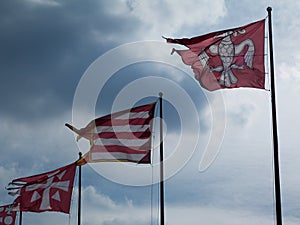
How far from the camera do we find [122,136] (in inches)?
1075

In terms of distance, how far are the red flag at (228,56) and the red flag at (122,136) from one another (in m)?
4.47

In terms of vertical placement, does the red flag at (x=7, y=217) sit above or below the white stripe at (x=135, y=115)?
below

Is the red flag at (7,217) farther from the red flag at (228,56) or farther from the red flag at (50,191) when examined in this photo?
the red flag at (228,56)

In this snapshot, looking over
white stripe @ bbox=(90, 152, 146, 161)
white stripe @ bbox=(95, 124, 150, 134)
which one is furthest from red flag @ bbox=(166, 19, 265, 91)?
white stripe @ bbox=(90, 152, 146, 161)

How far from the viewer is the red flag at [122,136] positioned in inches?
1064

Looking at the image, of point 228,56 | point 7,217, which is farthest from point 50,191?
point 7,217

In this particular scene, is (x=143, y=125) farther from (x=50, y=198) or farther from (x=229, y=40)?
(x=50, y=198)

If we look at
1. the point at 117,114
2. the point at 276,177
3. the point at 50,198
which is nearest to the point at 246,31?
the point at 276,177

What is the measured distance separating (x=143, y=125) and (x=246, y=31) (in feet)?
20.7

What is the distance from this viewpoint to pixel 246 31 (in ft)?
76.1

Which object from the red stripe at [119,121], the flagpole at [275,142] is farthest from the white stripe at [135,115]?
the flagpole at [275,142]

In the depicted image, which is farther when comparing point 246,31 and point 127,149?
point 127,149

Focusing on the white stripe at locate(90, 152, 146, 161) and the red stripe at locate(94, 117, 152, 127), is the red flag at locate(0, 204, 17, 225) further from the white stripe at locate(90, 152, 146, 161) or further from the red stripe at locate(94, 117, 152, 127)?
the red stripe at locate(94, 117, 152, 127)

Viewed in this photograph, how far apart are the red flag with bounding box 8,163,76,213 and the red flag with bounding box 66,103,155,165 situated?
8.77 metres
